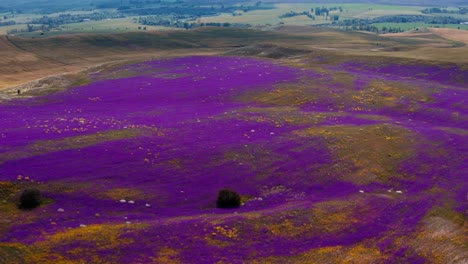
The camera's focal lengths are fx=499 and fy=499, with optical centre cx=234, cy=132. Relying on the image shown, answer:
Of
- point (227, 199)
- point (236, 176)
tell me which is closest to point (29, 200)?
point (227, 199)

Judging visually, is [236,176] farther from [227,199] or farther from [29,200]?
[29,200]

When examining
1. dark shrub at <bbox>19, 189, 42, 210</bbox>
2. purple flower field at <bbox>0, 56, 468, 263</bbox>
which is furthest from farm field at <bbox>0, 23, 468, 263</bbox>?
dark shrub at <bbox>19, 189, 42, 210</bbox>

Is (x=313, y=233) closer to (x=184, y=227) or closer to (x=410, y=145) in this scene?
(x=184, y=227)

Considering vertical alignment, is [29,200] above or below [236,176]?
above

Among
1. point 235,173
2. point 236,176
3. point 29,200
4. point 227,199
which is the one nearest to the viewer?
point 29,200

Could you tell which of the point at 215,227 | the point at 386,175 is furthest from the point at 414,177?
the point at 215,227

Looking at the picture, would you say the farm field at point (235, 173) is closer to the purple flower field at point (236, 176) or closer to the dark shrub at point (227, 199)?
the purple flower field at point (236, 176)
